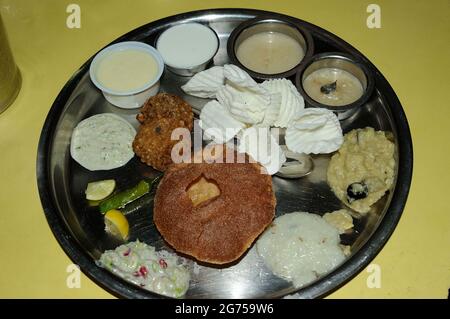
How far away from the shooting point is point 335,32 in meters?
4.18

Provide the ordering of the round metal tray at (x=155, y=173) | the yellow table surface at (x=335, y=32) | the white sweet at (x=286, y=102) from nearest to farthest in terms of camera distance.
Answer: the round metal tray at (x=155, y=173) < the yellow table surface at (x=335, y=32) < the white sweet at (x=286, y=102)

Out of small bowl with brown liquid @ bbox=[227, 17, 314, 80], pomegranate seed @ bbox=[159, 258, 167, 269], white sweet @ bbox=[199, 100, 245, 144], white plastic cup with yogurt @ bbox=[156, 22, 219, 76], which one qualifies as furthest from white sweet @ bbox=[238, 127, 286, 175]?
pomegranate seed @ bbox=[159, 258, 167, 269]

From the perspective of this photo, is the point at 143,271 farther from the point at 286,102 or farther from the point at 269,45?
the point at 269,45

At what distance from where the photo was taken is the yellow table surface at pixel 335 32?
3006mm

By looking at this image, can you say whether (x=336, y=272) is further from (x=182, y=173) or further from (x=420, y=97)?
(x=420, y=97)

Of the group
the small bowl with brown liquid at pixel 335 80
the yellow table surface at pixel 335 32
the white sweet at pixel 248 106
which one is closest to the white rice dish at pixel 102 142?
the yellow table surface at pixel 335 32

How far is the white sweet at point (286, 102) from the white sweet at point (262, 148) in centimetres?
15

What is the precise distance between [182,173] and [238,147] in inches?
16.1

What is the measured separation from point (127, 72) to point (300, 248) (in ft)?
5.67

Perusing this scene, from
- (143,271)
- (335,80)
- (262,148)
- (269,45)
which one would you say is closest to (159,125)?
(262,148)

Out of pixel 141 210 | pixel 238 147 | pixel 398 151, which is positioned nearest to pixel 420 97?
pixel 398 151

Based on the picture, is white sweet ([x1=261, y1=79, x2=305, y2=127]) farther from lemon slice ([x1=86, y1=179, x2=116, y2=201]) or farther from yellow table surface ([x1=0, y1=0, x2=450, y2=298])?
lemon slice ([x1=86, y1=179, x2=116, y2=201])

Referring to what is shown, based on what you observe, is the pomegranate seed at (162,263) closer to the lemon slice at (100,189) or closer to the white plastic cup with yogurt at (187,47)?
the lemon slice at (100,189)

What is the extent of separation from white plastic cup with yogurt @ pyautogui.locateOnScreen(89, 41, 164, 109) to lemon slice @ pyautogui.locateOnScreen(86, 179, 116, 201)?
0.62m
